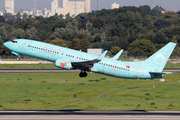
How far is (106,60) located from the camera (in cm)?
6344

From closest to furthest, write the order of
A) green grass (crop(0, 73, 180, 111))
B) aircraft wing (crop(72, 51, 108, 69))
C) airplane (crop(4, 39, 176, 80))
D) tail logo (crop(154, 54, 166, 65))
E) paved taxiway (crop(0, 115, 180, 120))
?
paved taxiway (crop(0, 115, 180, 120))
aircraft wing (crop(72, 51, 108, 69))
airplane (crop(4, 39, 176, 80))
tail logo (crop(154, 54, 166, 65))
green grass (crop(0, 73, 180, 111))

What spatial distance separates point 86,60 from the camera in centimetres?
6125

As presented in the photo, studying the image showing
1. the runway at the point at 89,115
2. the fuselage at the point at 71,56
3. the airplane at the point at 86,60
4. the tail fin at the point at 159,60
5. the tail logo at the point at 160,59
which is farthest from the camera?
the tail logo at the point at 160,59

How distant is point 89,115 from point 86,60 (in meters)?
Result: 10.8

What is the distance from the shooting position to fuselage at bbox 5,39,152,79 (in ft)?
199

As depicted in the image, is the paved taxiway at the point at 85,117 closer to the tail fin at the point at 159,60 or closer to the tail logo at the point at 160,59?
the tail fin at the point at 159,60

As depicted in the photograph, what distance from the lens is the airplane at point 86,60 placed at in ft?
198

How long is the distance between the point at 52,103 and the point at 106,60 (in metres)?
18.5

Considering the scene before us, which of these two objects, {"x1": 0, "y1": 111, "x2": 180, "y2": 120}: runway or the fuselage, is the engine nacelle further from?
{"x1": 0, "y1": 111, "x2": 180, "y2": 120}: runway

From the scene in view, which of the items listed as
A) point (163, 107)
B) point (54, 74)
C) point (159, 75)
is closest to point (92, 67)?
point (159, 75)

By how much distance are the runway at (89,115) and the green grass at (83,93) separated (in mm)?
4909

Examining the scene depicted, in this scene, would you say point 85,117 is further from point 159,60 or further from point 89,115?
point 159,60

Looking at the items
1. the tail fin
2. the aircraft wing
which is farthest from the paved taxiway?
the tail fin

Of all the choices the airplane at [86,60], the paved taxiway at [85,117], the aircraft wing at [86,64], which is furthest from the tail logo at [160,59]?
the aircraft wing at [86,64]
